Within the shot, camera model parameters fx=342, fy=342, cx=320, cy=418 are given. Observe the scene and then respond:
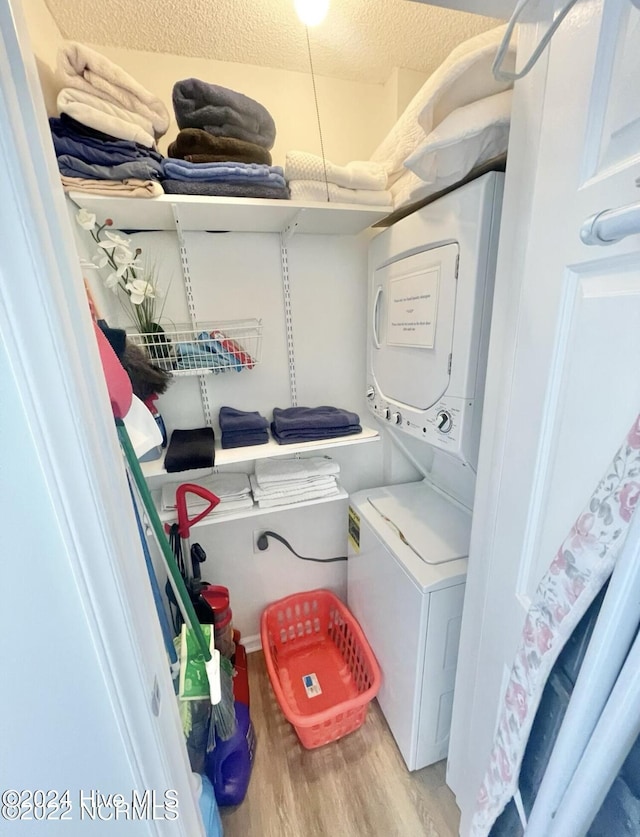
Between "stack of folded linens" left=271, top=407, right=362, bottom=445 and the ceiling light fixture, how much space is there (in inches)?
48.2

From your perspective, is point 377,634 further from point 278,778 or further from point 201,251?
point 201,251

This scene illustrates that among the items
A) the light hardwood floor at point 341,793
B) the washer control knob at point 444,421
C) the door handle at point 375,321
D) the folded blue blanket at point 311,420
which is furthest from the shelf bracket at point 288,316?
the light hardwood floor at point 341,793

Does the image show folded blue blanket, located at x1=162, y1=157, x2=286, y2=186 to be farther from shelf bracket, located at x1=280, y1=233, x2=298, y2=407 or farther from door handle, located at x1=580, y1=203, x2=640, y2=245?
door handle, located at x1=580, y1=203, x2=640, y2=245

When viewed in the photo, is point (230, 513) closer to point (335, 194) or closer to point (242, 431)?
point (242, 431)

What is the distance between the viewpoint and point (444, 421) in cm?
103

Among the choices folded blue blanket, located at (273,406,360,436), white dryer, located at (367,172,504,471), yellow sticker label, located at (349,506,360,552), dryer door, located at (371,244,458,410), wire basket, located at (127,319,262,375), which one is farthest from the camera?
yellow sticker label, located at (349,506,360,552)

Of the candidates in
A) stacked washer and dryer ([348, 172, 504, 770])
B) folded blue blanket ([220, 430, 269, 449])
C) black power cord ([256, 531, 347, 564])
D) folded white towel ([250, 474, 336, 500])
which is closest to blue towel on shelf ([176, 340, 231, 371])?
folded blue blanket ([220, 430, 269, 449])

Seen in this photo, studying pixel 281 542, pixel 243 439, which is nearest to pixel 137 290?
pixel 243 439

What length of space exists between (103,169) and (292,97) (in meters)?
A: 0.81

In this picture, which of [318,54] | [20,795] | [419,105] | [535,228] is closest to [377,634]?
[20,795]

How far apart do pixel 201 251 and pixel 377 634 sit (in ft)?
5.65

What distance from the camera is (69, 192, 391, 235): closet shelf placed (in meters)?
1.02

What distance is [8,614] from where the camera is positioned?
51 centimetres

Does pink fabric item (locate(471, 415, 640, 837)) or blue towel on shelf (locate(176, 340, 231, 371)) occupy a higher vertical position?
blue towel on shelf (locate(176, 340, 231, 371))
